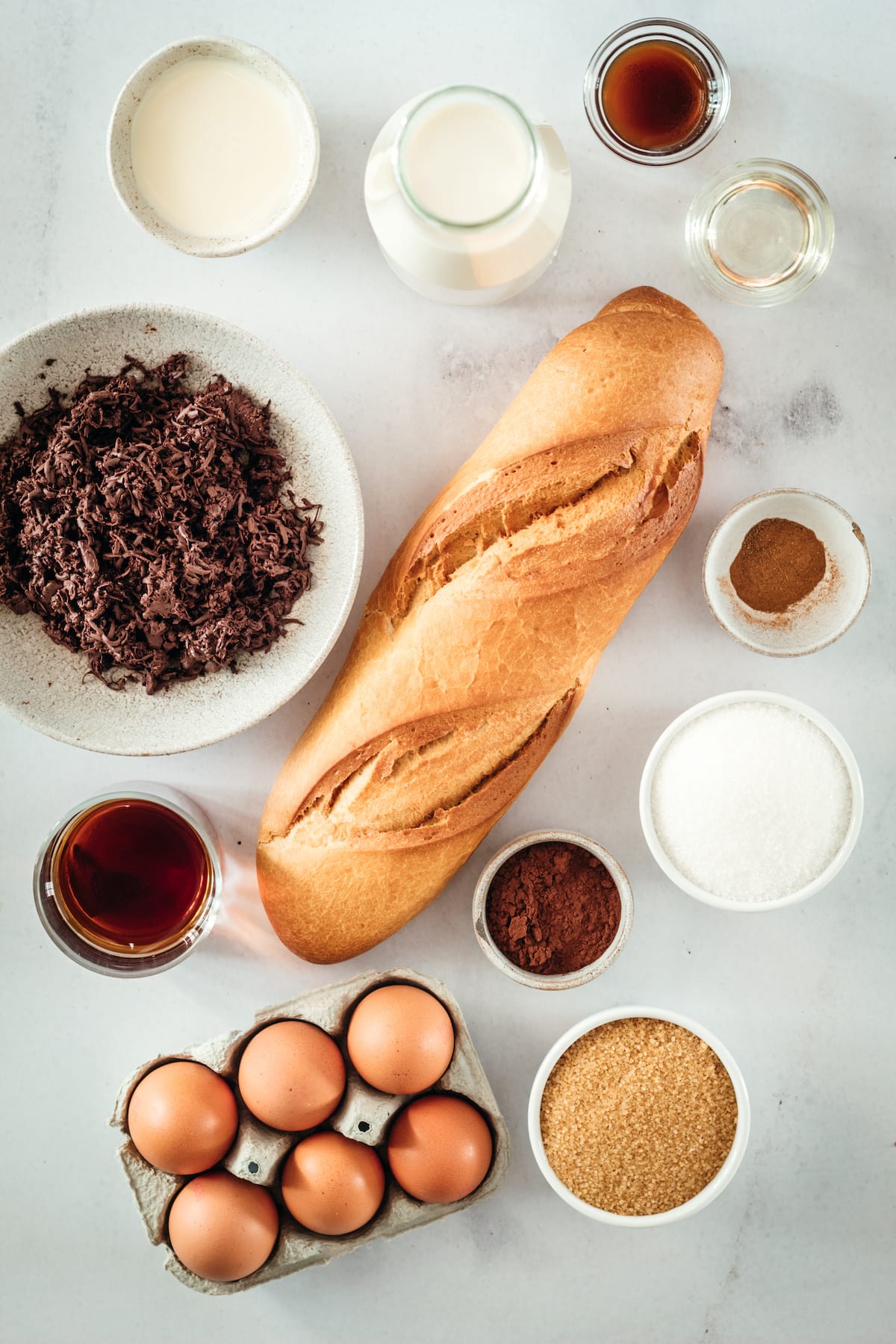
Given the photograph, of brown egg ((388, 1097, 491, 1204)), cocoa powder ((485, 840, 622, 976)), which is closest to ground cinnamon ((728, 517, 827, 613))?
cocoa powder ((485, 840, 622, 976))

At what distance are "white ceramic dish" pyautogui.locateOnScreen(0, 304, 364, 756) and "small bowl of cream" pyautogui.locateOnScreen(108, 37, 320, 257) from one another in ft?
0.66

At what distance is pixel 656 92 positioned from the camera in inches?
62.7

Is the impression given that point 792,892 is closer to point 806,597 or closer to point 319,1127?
point 806,597

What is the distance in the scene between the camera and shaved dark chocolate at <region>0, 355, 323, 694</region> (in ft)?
4.52

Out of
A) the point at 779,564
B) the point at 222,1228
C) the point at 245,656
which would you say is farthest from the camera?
the point at 779,564

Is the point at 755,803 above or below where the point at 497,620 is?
below

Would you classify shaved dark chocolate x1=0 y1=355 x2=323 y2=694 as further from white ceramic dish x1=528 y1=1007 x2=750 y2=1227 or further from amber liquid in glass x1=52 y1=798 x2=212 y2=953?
white ceramic dish x1=528 y1=1007 x2=750 y2=1227

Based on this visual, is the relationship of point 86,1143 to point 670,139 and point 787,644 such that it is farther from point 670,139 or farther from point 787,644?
point 670,139

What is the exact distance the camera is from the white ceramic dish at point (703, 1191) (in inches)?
59.1

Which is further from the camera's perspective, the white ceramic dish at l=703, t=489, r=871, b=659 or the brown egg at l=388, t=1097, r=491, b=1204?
the white ceramic dish at l=703, t=489, r=871, b=659

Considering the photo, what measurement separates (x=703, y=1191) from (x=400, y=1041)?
58cm

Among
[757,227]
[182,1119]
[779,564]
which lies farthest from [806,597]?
[182,1119]

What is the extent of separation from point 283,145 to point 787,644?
3.78 feet

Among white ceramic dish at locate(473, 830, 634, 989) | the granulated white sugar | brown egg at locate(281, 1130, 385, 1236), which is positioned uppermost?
the granulated white sugar
